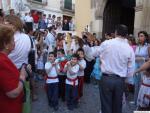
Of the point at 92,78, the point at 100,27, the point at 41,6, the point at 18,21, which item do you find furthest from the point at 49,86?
the point at 41,6

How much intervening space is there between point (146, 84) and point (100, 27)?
33.5 ft

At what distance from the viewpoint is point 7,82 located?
3070mm

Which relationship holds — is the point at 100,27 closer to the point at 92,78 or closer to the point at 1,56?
the point at 92,78

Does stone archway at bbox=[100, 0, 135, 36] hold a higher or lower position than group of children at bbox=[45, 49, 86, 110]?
higher

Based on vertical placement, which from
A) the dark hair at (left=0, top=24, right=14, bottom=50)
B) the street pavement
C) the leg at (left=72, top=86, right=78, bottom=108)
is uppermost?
the dark hair at (left=0, top=24, right=14, bottom=50)

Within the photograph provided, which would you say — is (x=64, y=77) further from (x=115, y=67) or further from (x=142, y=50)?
(x=115, y=67)

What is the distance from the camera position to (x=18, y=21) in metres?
4.95

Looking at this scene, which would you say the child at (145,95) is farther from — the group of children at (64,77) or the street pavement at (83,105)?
the group of children at (64,77)

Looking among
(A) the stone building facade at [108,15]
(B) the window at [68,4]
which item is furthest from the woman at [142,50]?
(B) the window at [68,4]

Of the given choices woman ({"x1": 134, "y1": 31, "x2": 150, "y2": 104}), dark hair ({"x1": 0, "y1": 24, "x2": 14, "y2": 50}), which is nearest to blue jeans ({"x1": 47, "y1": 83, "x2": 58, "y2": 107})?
woman ({"x1": 134, "y1": 31, "x2": 150, "y2": 104})

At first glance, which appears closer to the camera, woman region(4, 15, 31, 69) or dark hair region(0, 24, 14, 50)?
dark hair region(0, 24, 14, 50)

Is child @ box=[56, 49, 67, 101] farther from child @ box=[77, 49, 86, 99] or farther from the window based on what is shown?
the window

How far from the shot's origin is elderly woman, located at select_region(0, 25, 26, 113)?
3.07m

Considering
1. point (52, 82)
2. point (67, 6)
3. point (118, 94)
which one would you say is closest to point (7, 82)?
point (118, 94)
